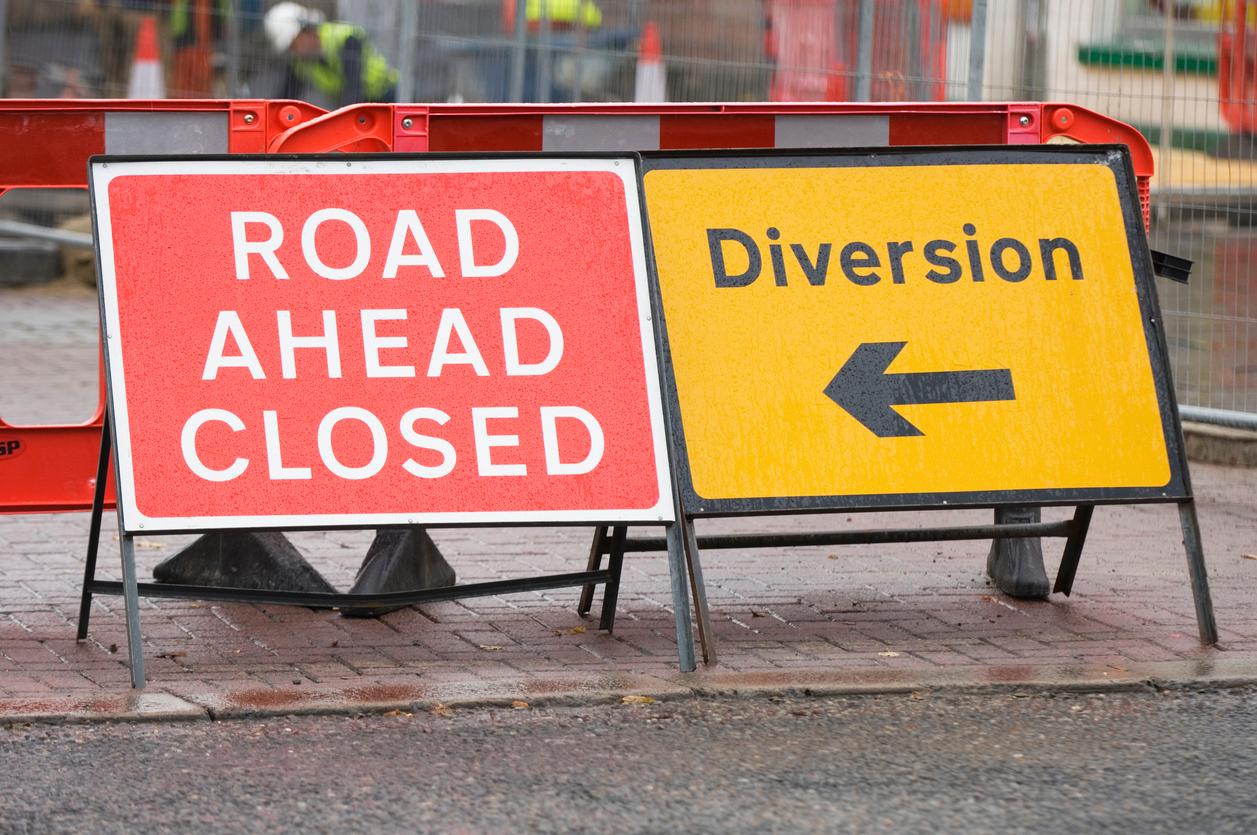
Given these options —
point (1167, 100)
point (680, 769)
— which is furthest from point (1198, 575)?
point (1167, 100)

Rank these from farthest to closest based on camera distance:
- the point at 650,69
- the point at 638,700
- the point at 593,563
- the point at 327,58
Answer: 1. the point at 327,58
2. the point at 650,69
3. the point at 593,563
4. the point at 638,700

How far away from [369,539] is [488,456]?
1988 mm

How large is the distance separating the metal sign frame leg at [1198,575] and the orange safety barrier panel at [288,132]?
110 centimetres

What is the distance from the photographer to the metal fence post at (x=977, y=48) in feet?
30.7

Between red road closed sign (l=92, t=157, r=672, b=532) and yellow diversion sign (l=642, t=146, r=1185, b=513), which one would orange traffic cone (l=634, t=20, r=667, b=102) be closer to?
yellow diversion sign (l=642, t=146, r=1185, b=513)

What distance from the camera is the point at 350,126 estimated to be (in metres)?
5.90

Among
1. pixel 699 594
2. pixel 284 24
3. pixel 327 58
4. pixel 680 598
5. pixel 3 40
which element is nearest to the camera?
pixel 680 598

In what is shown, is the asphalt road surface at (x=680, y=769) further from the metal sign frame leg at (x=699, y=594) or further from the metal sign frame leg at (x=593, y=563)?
the metal sign frame leg at (x=593, y=563)

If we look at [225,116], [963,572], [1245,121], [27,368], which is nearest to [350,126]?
[225,116]

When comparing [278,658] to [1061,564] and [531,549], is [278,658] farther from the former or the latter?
[1061,564]

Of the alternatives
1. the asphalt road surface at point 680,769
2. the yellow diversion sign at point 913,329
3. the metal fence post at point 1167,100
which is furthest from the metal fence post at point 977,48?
the asphalt road surface at point 680,769

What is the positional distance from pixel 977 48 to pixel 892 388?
4.22 m

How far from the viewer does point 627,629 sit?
584cm

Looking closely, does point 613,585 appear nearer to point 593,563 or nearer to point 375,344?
point 593,563
